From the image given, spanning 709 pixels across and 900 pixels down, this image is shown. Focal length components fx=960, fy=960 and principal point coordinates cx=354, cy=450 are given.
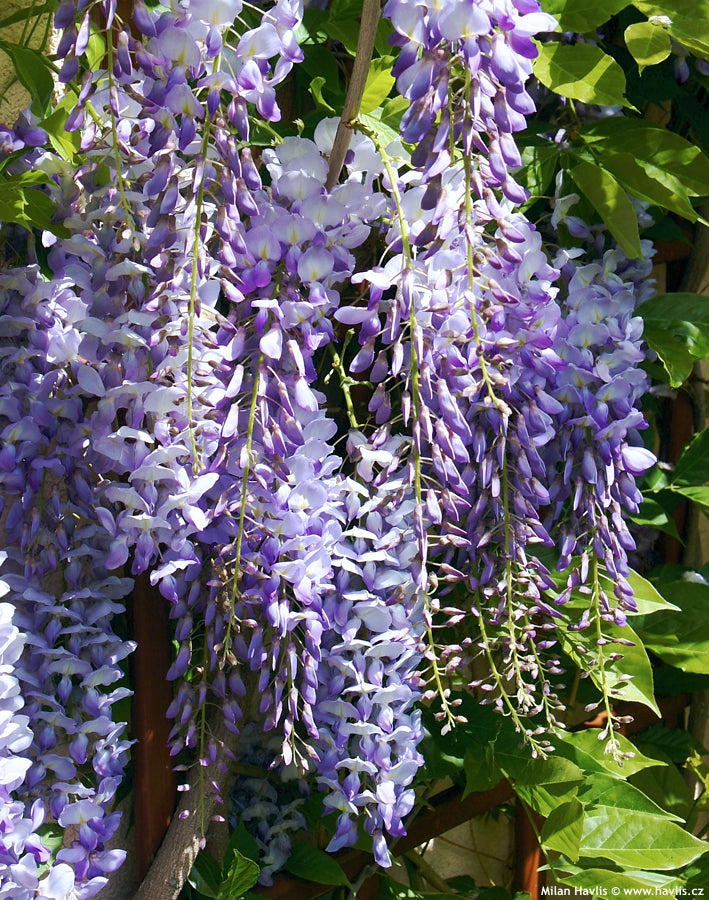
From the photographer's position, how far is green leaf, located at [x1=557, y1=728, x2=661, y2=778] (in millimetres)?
1093

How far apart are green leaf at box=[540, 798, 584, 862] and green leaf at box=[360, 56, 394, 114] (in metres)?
0.72

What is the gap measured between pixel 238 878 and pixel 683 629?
665mm

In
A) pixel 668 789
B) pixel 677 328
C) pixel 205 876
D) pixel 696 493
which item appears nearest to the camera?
pixel 205 876

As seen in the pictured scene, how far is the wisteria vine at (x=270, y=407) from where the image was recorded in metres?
0.75

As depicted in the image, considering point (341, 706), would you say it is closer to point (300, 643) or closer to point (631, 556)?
point (300, 643)

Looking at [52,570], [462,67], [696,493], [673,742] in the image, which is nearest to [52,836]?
[52,570]

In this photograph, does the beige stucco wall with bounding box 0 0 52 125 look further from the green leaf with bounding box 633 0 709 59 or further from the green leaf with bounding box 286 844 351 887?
the green leaf with bounding box 286 844 351 887

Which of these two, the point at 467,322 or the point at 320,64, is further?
the point at 320,64

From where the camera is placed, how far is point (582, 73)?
952 millimetres

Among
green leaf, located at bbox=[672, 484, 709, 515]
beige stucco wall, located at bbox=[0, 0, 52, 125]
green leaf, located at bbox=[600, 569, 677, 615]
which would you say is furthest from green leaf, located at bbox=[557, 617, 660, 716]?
beige stucco wall, located at bbox=[0, 0, 52, 125]

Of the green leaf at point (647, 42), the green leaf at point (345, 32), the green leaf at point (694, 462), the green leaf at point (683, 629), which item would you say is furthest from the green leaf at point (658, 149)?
the green leaf at point (683, 629)

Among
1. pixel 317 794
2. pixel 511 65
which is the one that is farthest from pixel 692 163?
pixel 317 794

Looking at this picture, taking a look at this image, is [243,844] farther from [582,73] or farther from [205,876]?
[582,73]

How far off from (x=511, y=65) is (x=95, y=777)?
0.80 metres
